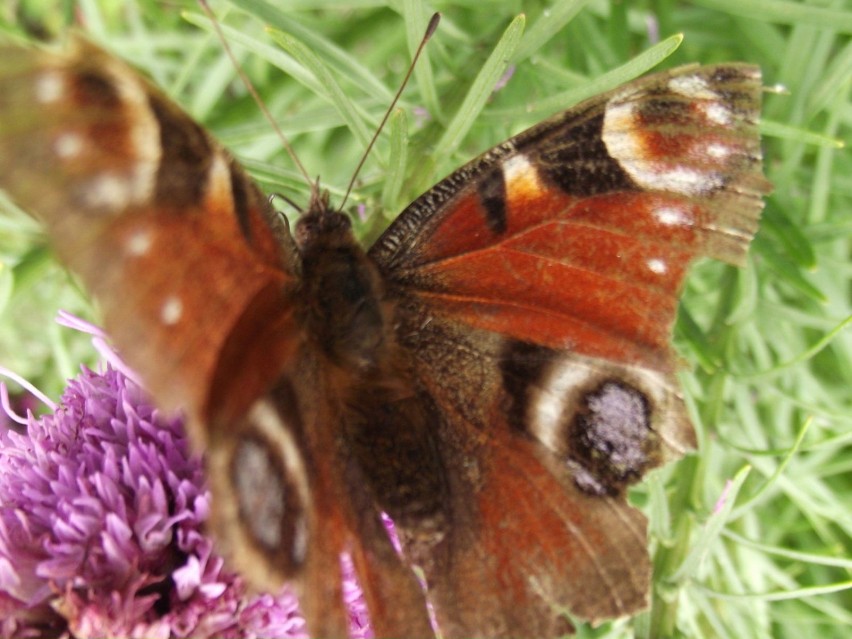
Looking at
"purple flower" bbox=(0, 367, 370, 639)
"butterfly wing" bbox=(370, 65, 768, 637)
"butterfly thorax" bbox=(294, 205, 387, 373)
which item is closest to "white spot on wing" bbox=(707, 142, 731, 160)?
"butterfly wing" bbox=(370, 65, 768, 637)

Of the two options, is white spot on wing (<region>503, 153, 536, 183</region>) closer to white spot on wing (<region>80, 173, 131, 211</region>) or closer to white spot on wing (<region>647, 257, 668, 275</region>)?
white spot on wing (<region>647, 257, 668, 275</region>)

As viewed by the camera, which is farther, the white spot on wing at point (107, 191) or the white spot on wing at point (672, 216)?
the white spot on wing at point (672, 216)

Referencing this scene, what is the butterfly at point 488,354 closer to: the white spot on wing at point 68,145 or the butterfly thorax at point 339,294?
the butterfly thorax at point 339,294

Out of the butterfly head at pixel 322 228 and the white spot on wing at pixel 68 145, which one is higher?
the butterfly head at pixel 322 228

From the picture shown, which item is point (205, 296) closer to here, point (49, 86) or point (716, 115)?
point (49, 86)

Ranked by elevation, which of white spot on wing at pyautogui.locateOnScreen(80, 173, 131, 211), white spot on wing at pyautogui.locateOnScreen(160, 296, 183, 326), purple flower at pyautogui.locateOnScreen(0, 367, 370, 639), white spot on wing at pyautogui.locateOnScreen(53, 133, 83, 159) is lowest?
purple flower at pyautogui.locateOnScreen(0, 367, 370, 639)

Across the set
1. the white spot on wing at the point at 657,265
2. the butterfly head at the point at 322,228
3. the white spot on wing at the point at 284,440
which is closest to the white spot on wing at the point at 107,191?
the white spot on wing at the point at 284,440

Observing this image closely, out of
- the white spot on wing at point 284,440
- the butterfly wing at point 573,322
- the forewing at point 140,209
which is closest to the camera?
the forewing at point 140,209
